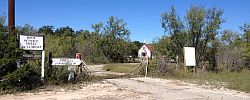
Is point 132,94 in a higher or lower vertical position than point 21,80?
lower

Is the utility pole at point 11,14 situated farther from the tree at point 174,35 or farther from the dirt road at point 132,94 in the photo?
the tree at point 174,35

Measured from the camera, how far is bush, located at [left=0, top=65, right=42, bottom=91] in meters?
13.8

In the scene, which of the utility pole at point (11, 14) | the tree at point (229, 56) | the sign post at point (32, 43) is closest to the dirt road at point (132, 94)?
the sign post at point (32, 43)

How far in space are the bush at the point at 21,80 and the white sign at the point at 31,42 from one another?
959 millimetres

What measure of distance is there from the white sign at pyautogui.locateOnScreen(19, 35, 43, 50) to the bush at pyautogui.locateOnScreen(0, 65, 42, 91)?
959 millimetres

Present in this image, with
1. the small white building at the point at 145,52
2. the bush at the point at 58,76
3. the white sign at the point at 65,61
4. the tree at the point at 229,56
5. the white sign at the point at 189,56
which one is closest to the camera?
the bush at the point at 58,76

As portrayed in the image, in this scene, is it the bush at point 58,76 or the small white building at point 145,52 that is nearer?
the bush at point 58,76

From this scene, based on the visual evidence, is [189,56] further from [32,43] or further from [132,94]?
[32,43]

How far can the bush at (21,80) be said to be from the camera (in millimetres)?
13805

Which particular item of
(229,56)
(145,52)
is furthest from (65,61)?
(145,52)

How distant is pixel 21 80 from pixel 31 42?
1857 mm

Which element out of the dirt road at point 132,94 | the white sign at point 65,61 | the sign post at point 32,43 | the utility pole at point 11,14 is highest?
the utility pole at point 11,14

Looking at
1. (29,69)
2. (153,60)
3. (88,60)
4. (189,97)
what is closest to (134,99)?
(189,97)

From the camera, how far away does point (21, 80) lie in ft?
47.8
